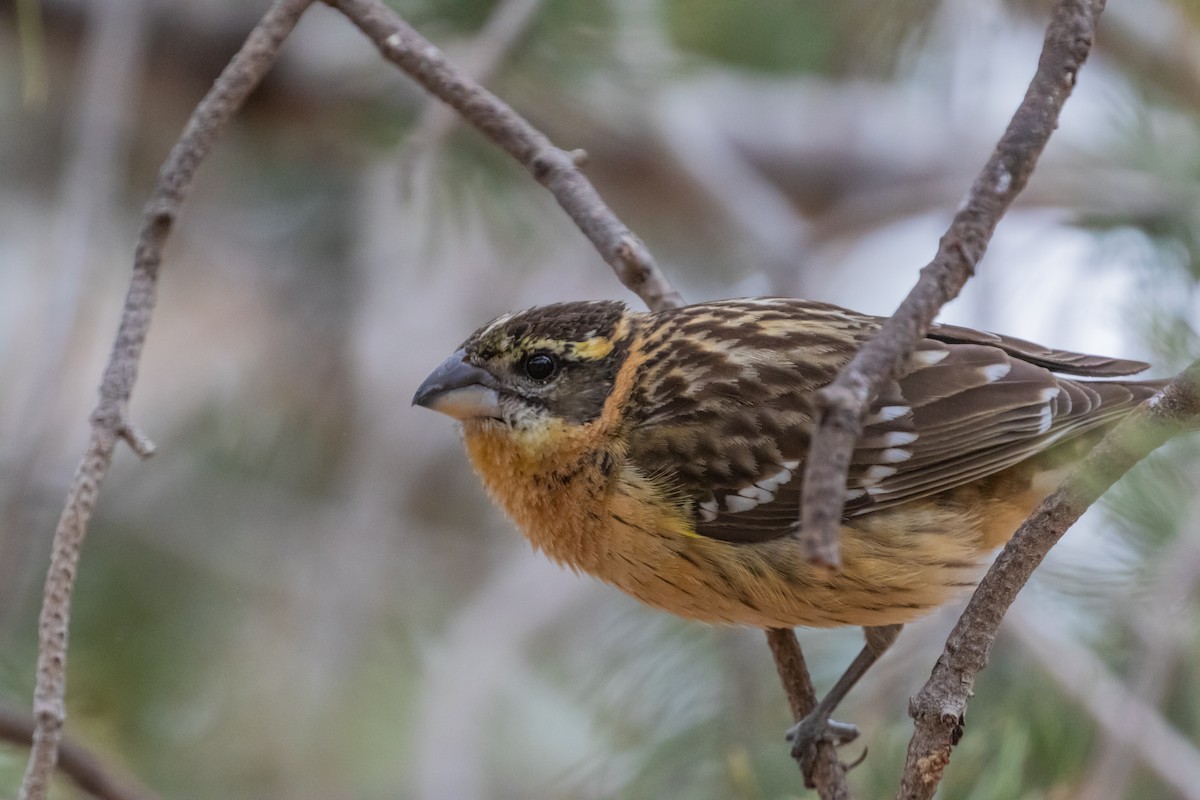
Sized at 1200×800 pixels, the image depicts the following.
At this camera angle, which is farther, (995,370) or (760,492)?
(995,370)

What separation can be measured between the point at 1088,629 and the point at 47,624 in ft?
7.28

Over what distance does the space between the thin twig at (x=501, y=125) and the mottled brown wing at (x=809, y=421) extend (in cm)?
31

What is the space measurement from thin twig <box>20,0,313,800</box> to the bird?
759 millimetres

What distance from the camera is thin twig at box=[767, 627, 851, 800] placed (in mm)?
2377

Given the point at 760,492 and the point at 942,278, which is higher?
the point at 942,278

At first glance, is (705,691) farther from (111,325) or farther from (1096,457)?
(111,325)

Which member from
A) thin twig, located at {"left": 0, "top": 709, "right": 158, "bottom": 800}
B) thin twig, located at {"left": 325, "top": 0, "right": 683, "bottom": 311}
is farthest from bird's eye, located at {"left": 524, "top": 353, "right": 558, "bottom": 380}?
thin twig, located at {"left": 0, "top": 709, "right": 158, "bottom": 800}

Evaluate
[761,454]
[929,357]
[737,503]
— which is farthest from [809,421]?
[929,357]

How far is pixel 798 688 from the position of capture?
251 cm

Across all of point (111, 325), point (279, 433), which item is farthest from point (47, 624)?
point (111, 325)

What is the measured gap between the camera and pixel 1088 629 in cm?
293

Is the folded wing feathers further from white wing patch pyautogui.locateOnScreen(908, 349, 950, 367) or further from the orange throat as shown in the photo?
the orange throat

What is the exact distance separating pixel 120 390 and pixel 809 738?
4.90 ft

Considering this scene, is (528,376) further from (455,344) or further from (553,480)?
(455,344)
